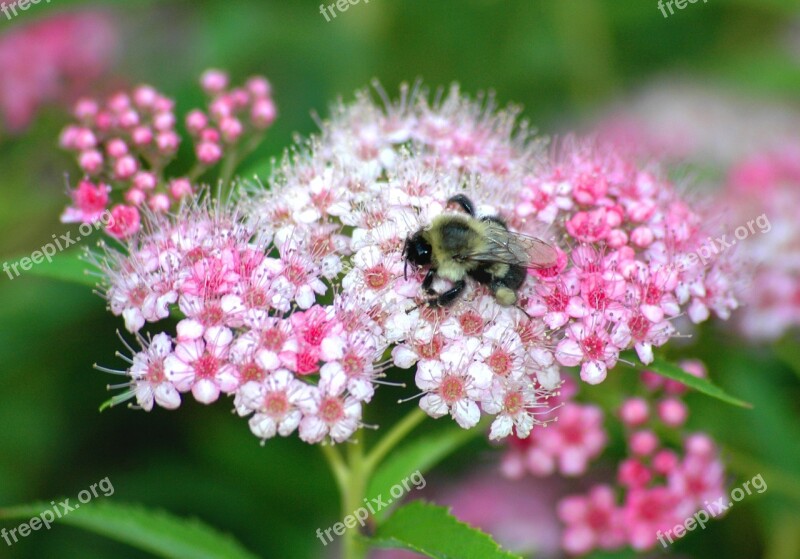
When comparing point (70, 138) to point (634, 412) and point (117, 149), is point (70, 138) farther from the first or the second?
point (634, 412)

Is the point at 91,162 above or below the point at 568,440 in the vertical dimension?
above

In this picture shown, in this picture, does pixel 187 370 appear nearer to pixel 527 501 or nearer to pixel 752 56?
pixel 527 501

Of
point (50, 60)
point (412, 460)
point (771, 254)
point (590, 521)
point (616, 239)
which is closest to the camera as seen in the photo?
point (616, 239)

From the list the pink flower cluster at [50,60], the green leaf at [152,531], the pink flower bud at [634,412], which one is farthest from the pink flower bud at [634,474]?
the pink flower cluster at [50,60]

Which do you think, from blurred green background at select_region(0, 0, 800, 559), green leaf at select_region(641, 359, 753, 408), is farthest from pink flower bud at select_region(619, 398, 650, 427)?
green leaf at select_region(641, 359, 753, 408)

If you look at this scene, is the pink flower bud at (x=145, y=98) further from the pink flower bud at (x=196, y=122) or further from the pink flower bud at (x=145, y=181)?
the pink flower bud at (x=145, y=181)

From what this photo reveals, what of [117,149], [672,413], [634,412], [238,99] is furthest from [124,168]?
[672,413]

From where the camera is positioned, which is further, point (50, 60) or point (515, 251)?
point (50, 60)
